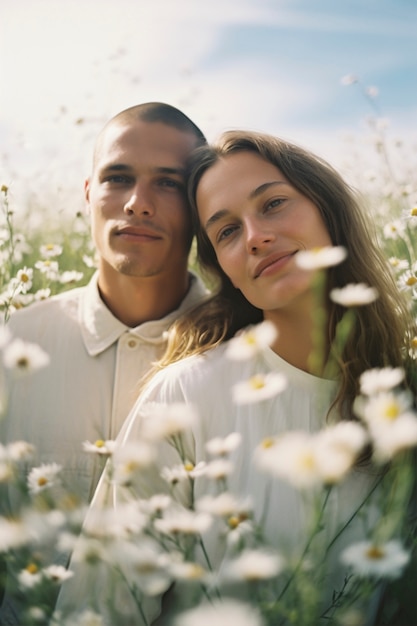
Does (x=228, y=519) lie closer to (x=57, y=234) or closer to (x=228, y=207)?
(x=228, y=207)

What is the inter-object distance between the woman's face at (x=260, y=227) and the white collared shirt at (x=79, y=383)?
359 millimetres

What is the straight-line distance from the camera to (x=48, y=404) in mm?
1604

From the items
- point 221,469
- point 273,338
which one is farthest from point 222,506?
point 273,338

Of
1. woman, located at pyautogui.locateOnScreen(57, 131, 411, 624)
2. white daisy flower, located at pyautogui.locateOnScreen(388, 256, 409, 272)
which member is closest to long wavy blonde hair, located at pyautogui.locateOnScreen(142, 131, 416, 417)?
woman, located at pyautogui.locateOnScreen(57, 131, 411, 624)

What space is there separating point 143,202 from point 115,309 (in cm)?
30

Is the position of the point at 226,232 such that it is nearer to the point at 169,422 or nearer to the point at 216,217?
the point at 216,217

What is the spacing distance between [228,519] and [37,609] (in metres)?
0.25

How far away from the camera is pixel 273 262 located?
1.25m

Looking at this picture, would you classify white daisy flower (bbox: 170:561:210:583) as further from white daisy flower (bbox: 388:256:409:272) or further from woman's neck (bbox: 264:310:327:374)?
white daisy flower (bbox: 388:256:409:272)

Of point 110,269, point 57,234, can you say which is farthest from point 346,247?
point 57,234

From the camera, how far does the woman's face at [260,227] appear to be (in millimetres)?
1240

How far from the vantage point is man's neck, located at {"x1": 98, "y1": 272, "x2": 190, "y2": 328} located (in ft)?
5.59

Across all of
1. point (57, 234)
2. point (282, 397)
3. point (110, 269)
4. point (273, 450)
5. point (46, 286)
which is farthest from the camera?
point (57, 234)

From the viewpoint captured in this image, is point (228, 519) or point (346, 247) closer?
point (228, 519)
